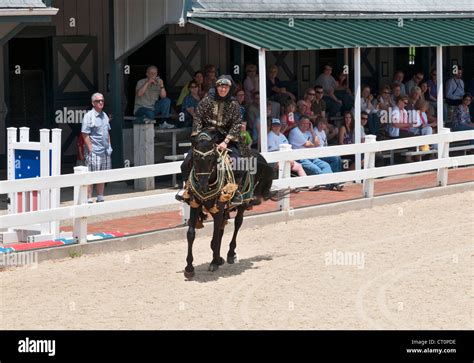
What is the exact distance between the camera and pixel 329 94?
23484mm

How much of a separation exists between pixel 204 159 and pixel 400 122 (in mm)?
10830

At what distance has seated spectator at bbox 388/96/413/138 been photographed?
75.8 ft

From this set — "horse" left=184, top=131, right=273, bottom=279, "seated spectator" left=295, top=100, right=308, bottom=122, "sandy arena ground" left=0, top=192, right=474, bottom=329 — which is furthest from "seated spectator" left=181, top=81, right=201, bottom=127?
"horse" left=184, top=131, right=273, bottom=279

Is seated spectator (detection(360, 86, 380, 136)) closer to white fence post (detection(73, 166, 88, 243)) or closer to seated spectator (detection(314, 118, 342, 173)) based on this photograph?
seated spectator (detection(314, 118, 342, 173))

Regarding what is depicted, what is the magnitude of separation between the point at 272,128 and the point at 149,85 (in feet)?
7.59

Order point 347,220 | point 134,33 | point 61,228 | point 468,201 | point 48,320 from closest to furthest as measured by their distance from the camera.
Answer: point 48,320 → point 61,228 → point 347,220 → point 468,201 → point 134,33

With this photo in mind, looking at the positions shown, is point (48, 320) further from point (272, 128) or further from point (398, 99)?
point (398, 99)

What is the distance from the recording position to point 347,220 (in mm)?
17422

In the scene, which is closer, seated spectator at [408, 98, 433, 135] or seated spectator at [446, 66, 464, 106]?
seated spectator at [408, 98, 433, 135]

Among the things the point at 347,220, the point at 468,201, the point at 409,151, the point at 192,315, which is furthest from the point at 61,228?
Answer: the point at 409,151

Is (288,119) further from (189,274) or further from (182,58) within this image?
(189,274)

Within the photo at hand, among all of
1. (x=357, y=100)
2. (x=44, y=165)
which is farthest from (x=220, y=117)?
(x=357, y=100)

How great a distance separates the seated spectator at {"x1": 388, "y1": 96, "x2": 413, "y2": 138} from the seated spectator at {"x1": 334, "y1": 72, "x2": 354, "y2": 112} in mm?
926

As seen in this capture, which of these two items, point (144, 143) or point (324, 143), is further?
point (324, 143)
